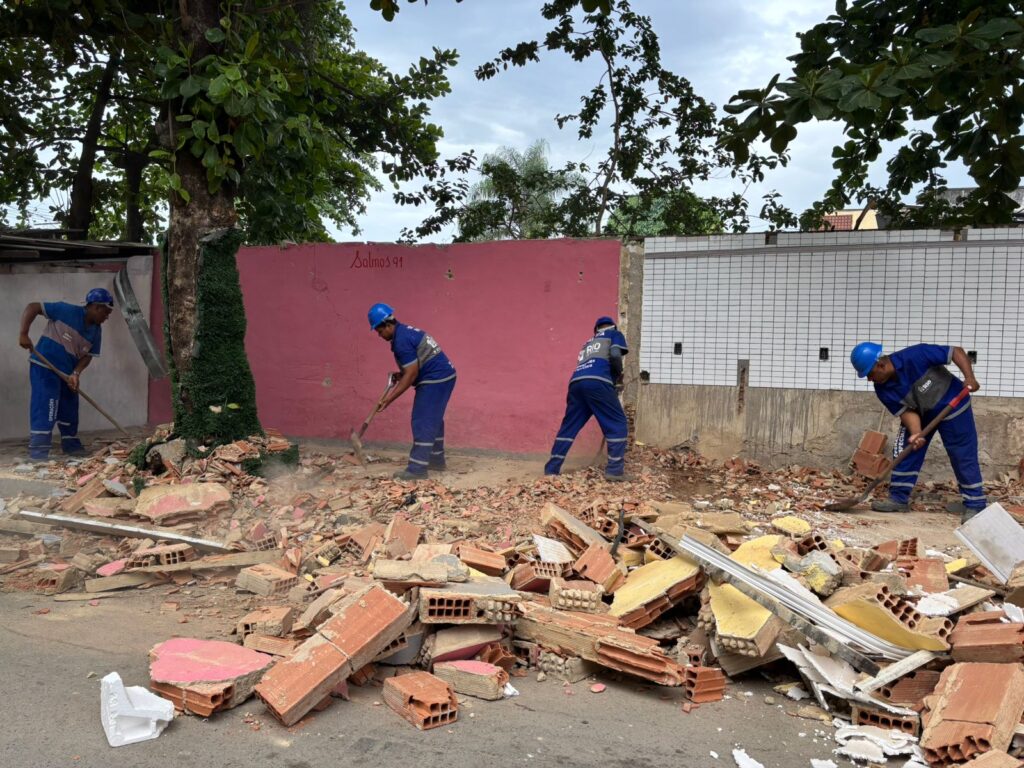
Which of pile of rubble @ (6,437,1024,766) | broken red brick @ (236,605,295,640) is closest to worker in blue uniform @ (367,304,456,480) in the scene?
pile of rubble @ (6,437,1024,766)

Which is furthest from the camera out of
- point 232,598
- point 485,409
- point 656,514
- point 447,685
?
point 485,409

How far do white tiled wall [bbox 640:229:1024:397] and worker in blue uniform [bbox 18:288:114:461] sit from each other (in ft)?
18.6

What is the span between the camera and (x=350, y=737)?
3.05m

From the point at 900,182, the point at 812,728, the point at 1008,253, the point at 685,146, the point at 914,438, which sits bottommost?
the point at 812,728

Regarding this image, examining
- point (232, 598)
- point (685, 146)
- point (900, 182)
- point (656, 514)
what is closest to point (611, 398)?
point (656, 514)

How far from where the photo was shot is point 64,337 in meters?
8.07

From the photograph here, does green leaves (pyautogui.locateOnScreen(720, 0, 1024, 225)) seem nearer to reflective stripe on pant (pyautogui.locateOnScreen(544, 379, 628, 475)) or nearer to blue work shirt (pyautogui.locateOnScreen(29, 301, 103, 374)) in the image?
reflective stripe on pant (pyautogui.locateOnScreen(544, 379, 628, 475))

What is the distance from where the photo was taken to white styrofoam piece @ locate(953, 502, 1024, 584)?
4.36m

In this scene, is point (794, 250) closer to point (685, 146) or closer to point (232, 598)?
point (685, 146)

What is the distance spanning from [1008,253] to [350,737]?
647cm

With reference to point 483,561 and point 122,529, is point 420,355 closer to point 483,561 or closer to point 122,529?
point 122,529

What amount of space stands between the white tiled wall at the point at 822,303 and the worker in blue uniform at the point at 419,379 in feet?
6.82

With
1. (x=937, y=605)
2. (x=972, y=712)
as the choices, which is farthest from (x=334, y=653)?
(x=937, y=605)

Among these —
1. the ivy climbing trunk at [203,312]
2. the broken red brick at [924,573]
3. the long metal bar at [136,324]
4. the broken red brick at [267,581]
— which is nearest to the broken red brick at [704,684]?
the broken red brick at [924,573]
